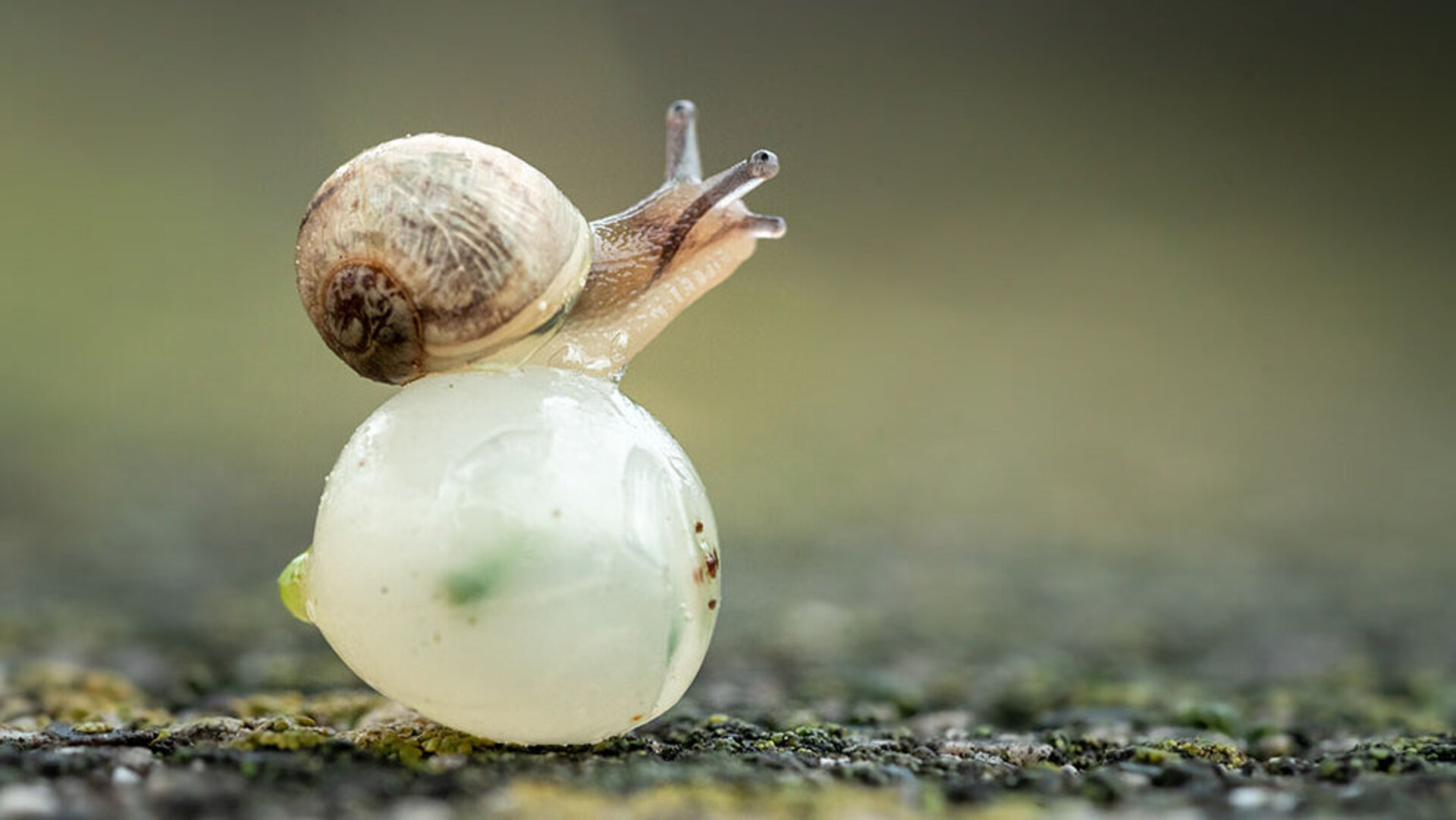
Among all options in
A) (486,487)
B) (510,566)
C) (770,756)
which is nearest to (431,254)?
(486,487)

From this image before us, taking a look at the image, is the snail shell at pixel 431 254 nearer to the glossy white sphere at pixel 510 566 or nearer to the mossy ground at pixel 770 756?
the glossy white sphere at pixel 510 566

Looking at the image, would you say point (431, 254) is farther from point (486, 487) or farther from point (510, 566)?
point (510, 566)

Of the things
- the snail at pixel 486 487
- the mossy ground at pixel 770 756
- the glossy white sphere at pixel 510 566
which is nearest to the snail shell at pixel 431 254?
the snail at pixel 486 487

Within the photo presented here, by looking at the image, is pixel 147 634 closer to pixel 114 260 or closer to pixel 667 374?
pixel 667 374

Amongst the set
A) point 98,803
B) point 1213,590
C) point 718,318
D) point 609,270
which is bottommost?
point 98,803

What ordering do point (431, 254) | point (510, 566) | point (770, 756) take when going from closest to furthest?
point (510, 566) < point (431, 254) < point (770, 756)

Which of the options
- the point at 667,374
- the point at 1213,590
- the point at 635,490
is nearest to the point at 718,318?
the point at 667,374
